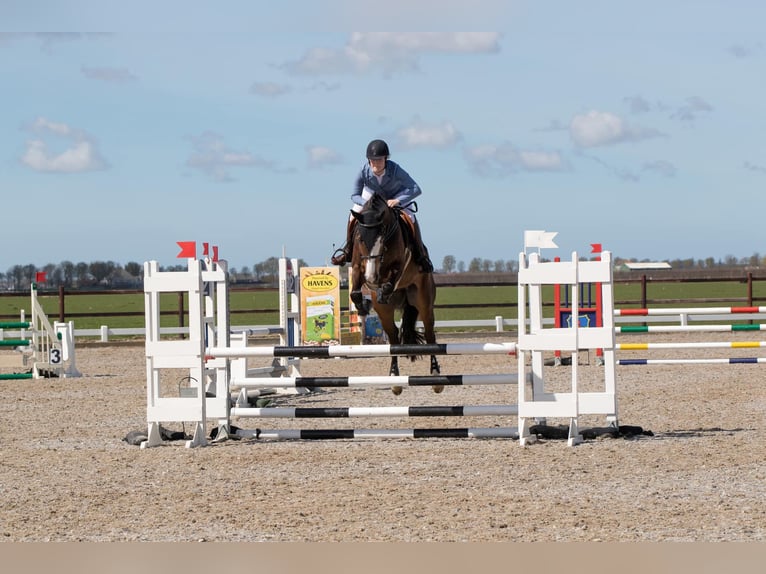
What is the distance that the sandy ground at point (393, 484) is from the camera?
504 centimetres

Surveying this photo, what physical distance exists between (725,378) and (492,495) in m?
8.65

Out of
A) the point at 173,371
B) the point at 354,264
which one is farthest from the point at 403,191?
the point at 173,371

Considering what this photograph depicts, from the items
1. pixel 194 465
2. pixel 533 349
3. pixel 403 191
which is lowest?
pixel 194 465

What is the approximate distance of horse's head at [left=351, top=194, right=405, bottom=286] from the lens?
798 centimetres

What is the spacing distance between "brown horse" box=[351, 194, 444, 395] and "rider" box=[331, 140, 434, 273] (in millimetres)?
112

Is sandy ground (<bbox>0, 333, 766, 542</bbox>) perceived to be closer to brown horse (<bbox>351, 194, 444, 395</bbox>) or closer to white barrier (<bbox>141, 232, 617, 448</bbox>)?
white barrier (<bbox>141, 232, 617, 448</bbox>)

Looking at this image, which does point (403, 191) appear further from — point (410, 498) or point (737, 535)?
point (737, 535)

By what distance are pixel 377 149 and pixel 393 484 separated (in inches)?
121

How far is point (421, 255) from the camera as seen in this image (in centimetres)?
868

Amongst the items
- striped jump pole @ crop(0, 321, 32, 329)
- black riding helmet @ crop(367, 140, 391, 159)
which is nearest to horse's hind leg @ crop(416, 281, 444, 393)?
black riding helmet @ crop(367, 140, 391, 159)

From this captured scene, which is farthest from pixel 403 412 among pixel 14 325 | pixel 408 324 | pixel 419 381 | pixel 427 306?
pixel 14 325

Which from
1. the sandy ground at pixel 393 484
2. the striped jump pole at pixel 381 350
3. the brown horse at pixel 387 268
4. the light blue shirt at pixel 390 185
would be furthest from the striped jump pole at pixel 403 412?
the light blue shirt at pixel 390 185

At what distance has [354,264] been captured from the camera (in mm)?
8297

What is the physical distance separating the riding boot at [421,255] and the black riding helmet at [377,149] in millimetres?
723
